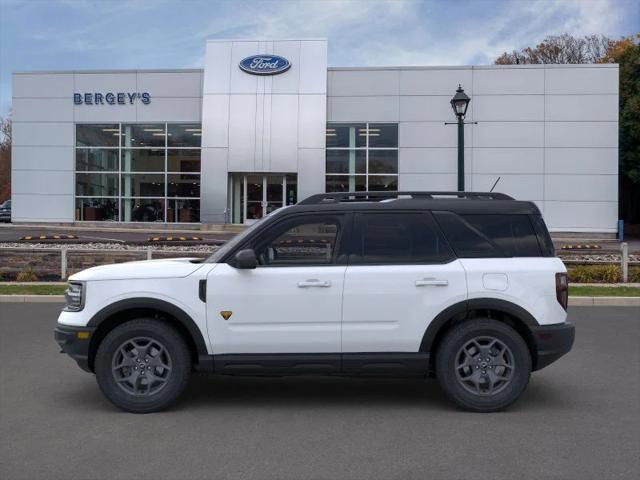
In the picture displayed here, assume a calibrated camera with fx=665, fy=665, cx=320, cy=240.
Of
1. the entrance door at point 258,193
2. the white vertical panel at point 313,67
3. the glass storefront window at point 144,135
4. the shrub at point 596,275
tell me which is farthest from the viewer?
the glass storefront window at point 144,135

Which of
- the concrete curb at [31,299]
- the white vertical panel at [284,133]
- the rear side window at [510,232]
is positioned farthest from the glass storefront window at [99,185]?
the rear side window at [510,232]

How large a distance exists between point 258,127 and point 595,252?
17317 mm

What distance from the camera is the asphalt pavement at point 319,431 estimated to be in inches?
170

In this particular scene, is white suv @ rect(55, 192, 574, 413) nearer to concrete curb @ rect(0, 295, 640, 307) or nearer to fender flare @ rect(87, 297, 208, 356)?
fender flare @ rect(87, 297, 208, 356)

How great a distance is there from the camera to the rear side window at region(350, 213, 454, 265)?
5.61 meters

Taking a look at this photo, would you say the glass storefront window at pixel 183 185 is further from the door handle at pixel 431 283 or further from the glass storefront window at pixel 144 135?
the door handle at pixel 431 283

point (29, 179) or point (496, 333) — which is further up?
point (29, 179)

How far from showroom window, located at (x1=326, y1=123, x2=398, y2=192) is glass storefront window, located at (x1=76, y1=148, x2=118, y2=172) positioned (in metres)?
10.9

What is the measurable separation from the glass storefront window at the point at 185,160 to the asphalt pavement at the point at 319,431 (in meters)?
25.9

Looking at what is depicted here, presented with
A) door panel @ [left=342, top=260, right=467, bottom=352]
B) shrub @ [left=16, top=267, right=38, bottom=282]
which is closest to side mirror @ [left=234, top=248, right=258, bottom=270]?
door panel @ [left=342, top=260, right=467, bottom=352]

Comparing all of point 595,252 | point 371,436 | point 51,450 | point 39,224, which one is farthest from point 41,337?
point 39,224

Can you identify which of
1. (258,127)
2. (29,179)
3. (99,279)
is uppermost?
(258,127)

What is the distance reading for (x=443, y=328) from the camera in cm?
566

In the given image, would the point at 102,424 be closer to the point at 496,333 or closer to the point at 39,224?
the point at 496,333
